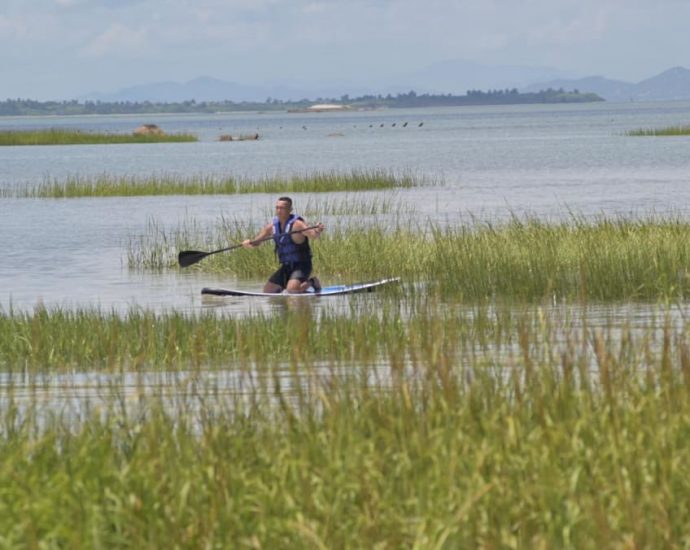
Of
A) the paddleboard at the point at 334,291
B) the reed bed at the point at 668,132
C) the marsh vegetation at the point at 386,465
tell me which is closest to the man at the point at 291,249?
the paddleboard at the point at 334,291

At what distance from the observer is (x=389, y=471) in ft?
26.7

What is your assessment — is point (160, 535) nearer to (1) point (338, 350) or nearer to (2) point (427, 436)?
(2) point (427, 436)

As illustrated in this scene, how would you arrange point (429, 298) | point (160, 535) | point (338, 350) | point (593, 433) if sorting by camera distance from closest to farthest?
1. point (160, 535)
2. point (593, 433)
3. point (338, 350)
4. point (429, 298)

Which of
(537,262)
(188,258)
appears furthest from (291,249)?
(188,258)

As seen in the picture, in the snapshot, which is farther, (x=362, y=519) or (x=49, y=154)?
(x=49, y=154)

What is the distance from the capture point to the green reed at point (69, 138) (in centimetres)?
8969

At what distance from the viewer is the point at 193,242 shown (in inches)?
1187

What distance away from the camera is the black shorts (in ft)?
68.0

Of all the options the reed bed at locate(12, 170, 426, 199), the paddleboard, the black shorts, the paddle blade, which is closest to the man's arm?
the black shorts

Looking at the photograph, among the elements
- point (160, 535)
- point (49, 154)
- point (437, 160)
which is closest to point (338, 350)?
point (160, 535)

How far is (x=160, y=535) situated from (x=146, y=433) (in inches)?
48.8

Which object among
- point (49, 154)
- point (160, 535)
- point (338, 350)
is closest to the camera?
point (160, 535)

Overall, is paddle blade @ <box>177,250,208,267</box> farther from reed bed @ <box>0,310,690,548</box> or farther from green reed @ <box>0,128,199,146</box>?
green reed @ <box>0,128,199,146</box>

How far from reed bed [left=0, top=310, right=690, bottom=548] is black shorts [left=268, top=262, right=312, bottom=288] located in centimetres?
1109
